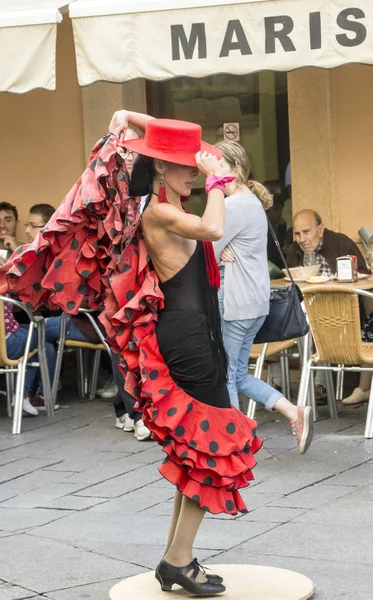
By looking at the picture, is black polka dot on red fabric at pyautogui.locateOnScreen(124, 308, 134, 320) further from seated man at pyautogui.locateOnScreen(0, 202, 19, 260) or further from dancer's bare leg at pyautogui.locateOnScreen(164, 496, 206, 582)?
seated man at pyautogui.locateOnScreen(0, 202, 19, 260)

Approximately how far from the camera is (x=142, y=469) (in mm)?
7254

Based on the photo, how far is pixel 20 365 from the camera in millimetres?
8562

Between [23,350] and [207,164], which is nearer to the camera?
[207,164]

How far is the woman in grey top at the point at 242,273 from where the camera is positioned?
7.05 m

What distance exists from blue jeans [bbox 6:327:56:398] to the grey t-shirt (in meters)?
2.22

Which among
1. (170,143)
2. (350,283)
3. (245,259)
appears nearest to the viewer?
(170,143)

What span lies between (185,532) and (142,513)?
1.50m

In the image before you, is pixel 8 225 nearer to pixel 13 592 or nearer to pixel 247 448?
pixel 13 592

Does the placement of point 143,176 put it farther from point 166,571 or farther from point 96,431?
point 96,431

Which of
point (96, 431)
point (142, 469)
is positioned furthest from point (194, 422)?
point (96, 431)

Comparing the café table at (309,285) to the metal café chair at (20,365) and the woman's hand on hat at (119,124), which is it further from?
the woman's hand on hat at (119,124)

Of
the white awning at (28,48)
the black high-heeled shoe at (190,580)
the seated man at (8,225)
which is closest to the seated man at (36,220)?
the seated man at (8,225)

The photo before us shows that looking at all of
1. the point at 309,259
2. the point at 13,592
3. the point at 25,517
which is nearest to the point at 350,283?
the point at 309,259

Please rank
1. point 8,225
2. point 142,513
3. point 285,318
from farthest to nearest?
point 8,225, point 285,318, point 142,513
